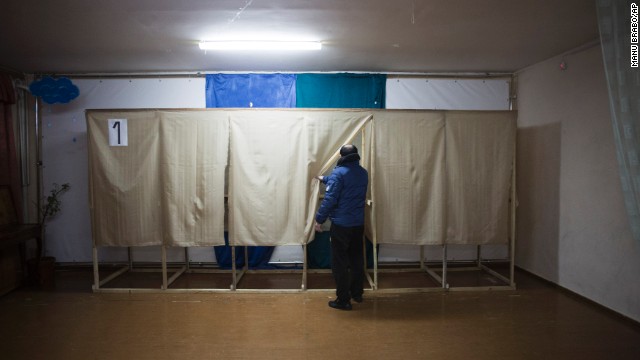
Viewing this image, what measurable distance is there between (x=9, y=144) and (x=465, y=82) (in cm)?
584

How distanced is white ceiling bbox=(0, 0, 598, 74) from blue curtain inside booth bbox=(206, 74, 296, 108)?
13cm

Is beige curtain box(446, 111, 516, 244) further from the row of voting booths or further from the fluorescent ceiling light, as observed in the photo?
the fluorescent ceiling light

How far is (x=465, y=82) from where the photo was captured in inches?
173

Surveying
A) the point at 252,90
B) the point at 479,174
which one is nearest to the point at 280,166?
the point at 252,90

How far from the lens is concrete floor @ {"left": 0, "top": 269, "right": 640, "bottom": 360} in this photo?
99.3 inches

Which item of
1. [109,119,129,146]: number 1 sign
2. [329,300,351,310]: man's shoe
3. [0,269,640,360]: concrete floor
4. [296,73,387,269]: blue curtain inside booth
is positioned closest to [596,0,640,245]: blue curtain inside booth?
[0,269,640,360]: concrete floor

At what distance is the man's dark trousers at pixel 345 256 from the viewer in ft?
10.4

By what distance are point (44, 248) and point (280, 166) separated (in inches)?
139

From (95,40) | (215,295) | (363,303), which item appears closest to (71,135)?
(95,40)

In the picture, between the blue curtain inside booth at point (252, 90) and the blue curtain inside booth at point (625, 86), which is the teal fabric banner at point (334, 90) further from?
the blue curtain inside booth at point (625, 86)

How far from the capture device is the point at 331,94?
425 cm

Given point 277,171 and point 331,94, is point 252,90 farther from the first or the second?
point 277,171

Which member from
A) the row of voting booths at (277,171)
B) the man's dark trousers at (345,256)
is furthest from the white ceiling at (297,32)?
the man's dark trousers at (345,256)

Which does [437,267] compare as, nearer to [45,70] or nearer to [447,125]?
[447,125]
